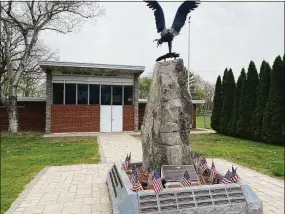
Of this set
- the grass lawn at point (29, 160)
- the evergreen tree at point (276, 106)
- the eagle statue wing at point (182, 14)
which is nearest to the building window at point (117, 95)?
the grass lawn at point (29, 160)

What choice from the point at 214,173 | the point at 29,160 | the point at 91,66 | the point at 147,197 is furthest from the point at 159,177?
the point at 91,66

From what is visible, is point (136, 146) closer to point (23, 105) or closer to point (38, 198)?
point (38, 198)

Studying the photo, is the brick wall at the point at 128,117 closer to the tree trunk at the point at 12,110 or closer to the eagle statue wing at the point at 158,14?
the tree trunk at the point at 12,110

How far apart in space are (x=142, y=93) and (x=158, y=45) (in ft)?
114

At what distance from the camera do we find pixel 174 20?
5883 mm

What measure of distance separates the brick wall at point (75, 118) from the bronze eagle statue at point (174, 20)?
13429 millimetres

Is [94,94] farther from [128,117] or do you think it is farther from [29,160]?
[29,160]

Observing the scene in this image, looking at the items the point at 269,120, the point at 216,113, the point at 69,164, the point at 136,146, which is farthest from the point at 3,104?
the point at 269,120

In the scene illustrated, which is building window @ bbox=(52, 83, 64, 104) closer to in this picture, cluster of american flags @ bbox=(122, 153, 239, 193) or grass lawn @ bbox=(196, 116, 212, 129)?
grass lawn @ bbox=(196, 116, 212, 129)

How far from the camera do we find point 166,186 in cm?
498

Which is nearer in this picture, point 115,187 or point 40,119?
point 115,187

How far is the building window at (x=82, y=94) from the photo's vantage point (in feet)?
61.9

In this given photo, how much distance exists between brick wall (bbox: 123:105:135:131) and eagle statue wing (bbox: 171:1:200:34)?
45.5 ft

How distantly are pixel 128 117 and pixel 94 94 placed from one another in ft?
8.22
